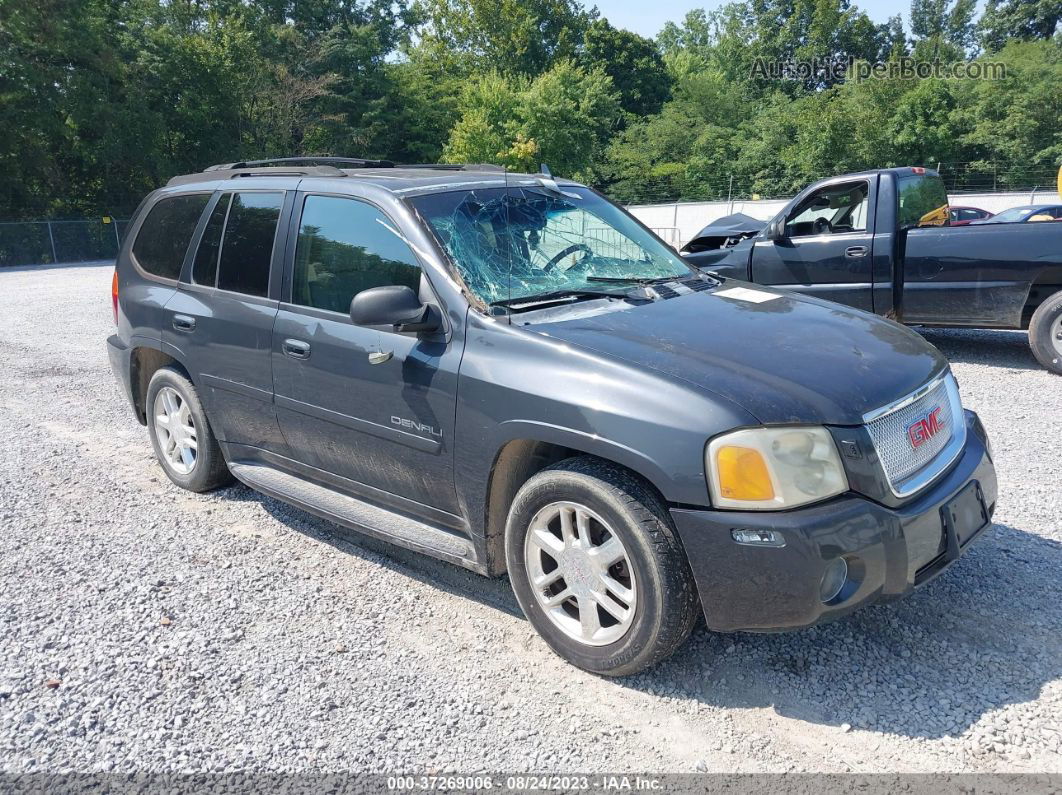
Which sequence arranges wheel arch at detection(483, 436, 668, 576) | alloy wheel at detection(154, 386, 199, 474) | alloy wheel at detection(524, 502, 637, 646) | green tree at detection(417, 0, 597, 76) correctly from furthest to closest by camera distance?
green tree at detection(417, 0, 597, 76)
alloy wheel at detection(154, 386, 199, 474)
wheel arch at detection(483, 436, 668, 576)
alloy wheel at detection(524, 502, 637, 646)

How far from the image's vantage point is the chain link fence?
107ft

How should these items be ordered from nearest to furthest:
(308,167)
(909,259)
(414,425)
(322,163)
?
(414,425)
(308,167)
(322,163)
(909,259)

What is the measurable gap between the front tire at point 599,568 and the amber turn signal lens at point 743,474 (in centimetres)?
26

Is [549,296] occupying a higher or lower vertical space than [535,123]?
lower

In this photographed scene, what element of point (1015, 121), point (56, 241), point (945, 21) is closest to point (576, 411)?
point (56, 241)

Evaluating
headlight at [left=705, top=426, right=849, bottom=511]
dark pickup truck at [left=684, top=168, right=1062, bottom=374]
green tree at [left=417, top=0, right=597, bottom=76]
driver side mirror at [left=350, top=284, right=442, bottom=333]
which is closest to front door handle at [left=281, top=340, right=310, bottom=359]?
driver side mirror at [left=350, top=284, right=442, bottom=333]

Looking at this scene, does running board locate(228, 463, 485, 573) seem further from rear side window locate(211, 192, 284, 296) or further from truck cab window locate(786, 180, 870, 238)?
truck cab window locate(786, 180, 870, 238)

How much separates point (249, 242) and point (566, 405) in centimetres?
233

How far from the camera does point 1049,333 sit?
7496 millimetres

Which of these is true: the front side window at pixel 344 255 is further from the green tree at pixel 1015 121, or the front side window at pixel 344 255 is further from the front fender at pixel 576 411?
the green tree at pixel 1015 121

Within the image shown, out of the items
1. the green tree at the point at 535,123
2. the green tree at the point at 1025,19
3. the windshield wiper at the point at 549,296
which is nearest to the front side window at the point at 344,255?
the windshield wiper at the point at 549,296

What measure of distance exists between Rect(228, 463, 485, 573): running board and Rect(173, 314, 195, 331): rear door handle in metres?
0.81

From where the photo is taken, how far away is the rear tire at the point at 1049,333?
7434 mm

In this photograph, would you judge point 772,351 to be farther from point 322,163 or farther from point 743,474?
point 322,163
